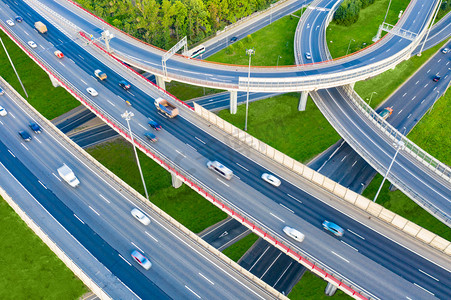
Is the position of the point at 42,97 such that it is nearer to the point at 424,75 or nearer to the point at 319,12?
the point at 319,12

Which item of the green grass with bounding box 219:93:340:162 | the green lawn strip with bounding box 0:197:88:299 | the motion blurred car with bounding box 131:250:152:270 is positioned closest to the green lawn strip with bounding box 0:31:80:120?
the green lawn strip with bounding box 0:197:88:299

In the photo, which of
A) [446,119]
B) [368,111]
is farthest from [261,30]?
[446,119]

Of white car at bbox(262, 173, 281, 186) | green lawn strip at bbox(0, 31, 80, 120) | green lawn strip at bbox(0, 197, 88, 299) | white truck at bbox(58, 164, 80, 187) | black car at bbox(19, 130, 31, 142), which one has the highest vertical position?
white car at bbox(262, 173, 281, 186)

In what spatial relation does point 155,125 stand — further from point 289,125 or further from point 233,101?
point 289,125

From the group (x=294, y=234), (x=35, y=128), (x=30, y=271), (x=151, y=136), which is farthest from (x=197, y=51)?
(x=30, y=271)

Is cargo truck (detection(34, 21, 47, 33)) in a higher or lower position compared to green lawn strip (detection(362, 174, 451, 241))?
lower

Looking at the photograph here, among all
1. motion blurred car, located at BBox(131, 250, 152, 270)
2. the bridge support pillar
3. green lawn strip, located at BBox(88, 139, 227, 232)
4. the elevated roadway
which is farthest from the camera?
green lawn strip, located at BBox(88, 139, 227, 232)

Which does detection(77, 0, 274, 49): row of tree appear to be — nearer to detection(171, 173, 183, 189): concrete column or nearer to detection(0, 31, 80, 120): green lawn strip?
detection(0, 31, 80, 120): green lawn strip
